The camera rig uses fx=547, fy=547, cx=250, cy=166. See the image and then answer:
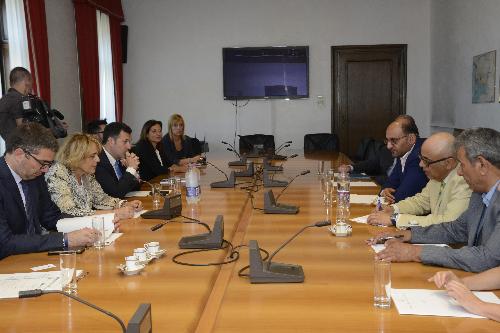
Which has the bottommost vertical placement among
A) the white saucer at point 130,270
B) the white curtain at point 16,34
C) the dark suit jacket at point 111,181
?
the white saucer at point 130,270

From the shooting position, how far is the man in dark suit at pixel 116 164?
160 inches

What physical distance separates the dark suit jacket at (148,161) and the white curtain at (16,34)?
1.47 meters

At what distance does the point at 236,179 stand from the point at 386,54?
4906 mm

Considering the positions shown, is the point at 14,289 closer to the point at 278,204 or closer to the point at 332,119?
the point at 278,204

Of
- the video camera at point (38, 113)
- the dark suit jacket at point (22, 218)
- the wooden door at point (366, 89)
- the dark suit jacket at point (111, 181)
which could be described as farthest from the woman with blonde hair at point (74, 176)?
the wooden door at point (366, 89)

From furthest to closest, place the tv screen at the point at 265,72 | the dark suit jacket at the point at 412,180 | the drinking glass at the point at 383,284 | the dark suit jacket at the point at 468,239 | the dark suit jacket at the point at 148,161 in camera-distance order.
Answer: the tv screen at the point at 265,72
the dark suit jacket at the point at 148,161
the dark suit jacket at the point at 412,180
the dark suit jacket at the point at 468,239
the drinking glass at the point at 383,284

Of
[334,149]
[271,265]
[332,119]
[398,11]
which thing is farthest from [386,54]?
[271,265]

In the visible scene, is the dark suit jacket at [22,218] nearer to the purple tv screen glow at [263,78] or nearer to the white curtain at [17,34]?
the white curtain at [17,34]

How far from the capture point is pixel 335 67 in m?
8.84

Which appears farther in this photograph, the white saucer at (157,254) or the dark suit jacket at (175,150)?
the dark suit jacket at (175,150)

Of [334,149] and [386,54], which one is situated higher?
[386,54]

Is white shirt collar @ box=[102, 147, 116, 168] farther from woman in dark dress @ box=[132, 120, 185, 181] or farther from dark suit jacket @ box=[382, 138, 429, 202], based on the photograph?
dark suit jacket @ box=[382, 138, 429, 202]

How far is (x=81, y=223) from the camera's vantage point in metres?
2.93

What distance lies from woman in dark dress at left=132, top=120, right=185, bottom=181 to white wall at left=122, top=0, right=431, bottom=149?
300 cm
